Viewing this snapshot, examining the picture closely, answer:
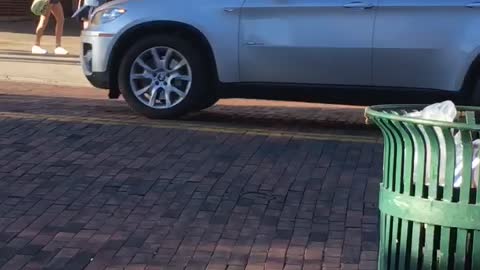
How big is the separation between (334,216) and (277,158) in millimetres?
1604

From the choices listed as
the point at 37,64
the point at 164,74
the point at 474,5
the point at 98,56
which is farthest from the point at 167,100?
the point at 37,64

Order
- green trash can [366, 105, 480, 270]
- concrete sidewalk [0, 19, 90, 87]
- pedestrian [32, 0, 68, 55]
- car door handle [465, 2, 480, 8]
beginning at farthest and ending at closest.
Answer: pedestrian [32, 0, 68, 55]
concrete sidewalk [0, 19, 90, 87]
car door handle [465, 2, 480, 8]
green trash can [366, 105, 480, 270]

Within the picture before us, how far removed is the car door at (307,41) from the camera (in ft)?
27.3

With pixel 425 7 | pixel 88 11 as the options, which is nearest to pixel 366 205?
pixel 425 7

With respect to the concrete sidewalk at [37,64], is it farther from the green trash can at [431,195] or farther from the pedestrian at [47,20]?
the green trash can at [431,195]

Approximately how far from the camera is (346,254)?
511cm

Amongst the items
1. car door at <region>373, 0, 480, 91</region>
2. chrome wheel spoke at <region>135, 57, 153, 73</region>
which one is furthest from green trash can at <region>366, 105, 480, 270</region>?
chrome wheel spoke at <region>135, 57, 153, 73</region>

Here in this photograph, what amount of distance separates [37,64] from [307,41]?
6.16 meters

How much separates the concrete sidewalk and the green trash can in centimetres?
945

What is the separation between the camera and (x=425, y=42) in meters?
8.17

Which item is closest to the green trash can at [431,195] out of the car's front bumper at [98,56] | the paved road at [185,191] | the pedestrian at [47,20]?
the paved road at [185,191]

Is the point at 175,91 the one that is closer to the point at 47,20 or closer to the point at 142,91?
the point at 142,91

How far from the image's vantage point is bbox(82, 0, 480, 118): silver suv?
26.8ft

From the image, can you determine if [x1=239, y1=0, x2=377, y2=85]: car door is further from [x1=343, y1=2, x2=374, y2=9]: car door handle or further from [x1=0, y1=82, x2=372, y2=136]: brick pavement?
[x1=0, y1=82, x2=372, y2=136]: brick pavement
